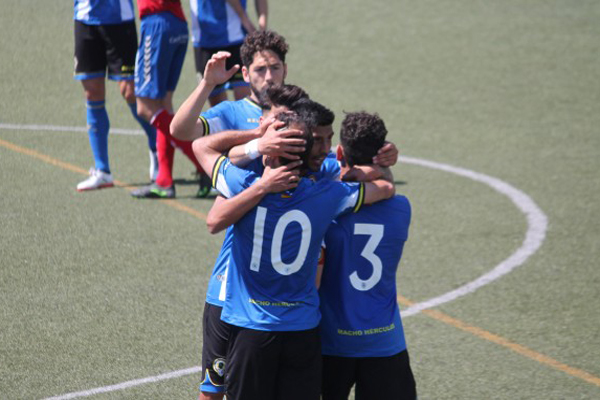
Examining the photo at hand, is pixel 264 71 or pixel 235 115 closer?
pixel 235 115

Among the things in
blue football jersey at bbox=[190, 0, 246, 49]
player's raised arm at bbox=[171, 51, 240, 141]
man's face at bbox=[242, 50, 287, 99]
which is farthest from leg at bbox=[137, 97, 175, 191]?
player's raised arm at bbox=[171, 51, 240, 141]

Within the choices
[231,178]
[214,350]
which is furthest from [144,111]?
[231,178]

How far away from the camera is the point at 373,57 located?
13812 millimetres

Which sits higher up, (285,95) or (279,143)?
(285,95)

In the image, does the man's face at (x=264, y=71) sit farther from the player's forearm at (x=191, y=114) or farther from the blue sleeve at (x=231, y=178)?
the blue sleeve at (x=231, y=178)

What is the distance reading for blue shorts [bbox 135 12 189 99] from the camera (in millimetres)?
8578

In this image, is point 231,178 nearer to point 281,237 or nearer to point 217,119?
point 281,237

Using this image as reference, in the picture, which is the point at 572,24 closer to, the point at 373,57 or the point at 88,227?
the point at 373,57

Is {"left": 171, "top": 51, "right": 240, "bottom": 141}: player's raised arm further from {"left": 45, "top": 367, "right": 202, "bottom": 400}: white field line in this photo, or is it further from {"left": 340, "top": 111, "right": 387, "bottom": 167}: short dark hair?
{"left": 45, "top": 367, "right": 202, "bottom": 400}: white field line

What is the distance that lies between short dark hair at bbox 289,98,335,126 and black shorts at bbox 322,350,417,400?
1041 mm

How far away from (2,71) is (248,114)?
800 cm

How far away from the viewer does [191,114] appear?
15.2 feet

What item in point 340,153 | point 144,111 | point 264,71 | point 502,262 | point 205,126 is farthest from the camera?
point 144,111

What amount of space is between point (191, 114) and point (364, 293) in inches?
46.2
